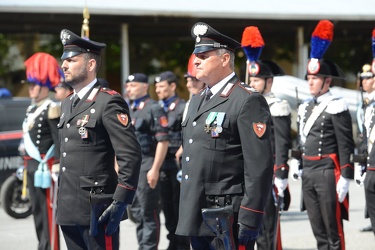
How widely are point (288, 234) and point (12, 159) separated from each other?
16.4 feet

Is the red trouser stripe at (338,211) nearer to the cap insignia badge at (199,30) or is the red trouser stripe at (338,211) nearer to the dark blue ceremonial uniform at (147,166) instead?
the dark blue ceremonial uniform at (147,166)

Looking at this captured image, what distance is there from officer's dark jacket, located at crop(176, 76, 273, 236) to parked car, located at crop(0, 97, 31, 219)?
25.1 ft

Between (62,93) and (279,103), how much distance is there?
8.53 feet

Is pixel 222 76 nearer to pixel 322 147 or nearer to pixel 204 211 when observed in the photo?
pixel 204 211

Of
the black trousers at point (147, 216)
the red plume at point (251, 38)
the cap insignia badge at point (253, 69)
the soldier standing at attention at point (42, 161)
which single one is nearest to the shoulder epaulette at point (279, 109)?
the cap insignia badge at point (253, 69)

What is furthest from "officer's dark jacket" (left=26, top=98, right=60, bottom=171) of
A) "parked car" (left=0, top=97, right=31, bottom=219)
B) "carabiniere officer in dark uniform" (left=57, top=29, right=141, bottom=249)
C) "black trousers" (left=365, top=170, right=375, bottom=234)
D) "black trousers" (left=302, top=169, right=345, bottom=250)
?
"parked car" (left=0, top=97, right=31, bottom=219)

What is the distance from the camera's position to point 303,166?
7.88 m

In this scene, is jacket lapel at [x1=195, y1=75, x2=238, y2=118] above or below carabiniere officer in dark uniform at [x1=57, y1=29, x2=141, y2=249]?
above

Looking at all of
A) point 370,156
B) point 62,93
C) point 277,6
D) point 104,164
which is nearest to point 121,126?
point 104,164

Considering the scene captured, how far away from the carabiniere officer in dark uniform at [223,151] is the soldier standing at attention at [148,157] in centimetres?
346

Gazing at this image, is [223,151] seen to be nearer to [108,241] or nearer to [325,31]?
[108,241]

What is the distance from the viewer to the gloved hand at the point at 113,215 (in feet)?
18.2

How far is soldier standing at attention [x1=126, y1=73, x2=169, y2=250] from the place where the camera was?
344 inches

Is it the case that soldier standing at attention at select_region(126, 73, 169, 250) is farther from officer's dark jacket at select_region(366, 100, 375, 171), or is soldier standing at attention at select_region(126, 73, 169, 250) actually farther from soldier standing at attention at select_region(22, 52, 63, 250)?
officer's dark jacket at select_region(366, 100, 375, 171)
